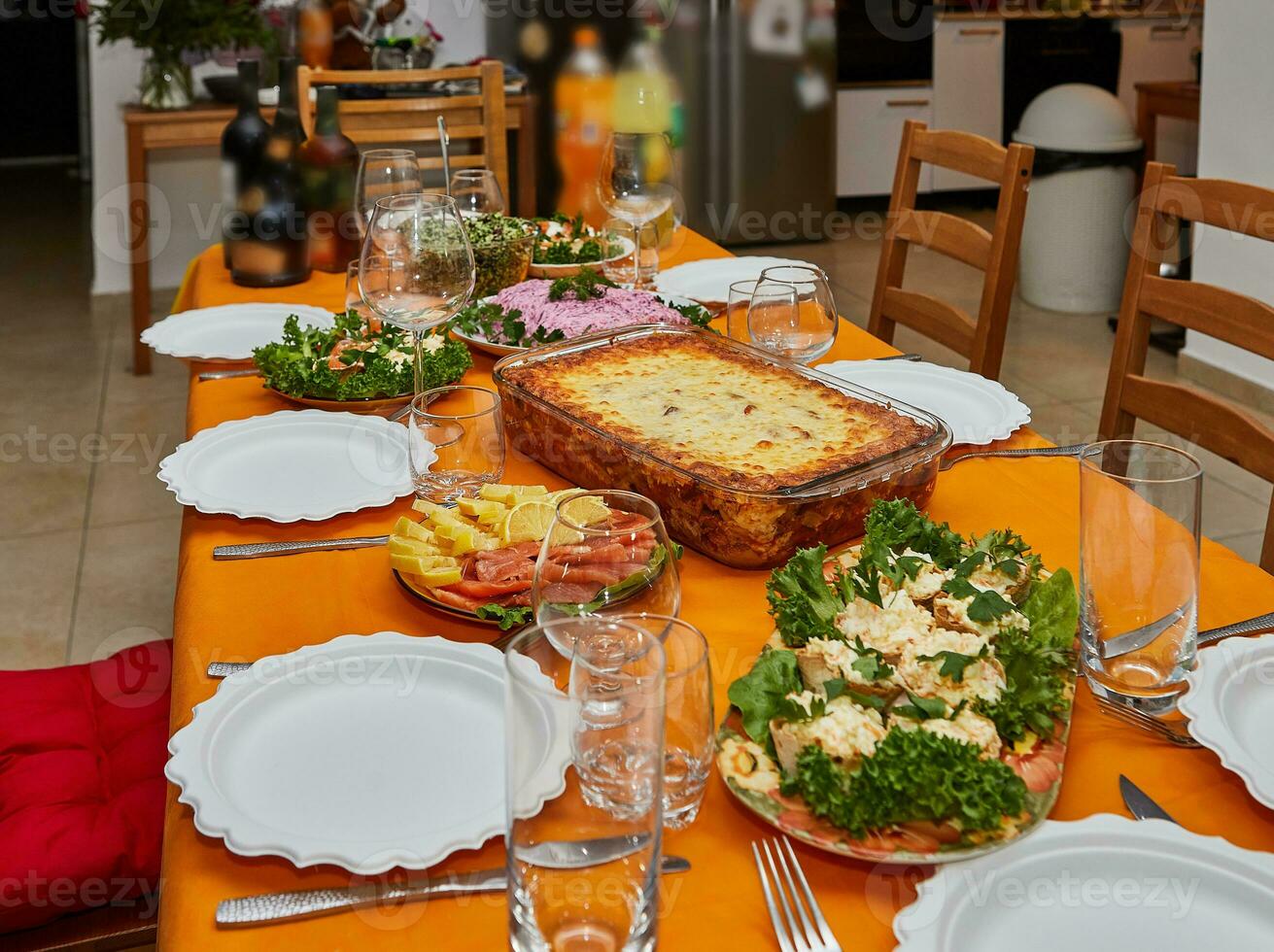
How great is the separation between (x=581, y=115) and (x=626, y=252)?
3.44 meters

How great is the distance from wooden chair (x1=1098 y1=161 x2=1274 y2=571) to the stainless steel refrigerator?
3.75m

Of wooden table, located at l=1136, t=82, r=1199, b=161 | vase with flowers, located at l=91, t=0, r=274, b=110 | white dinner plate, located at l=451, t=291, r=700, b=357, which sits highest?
vase with flowers, located at l=91, t=0, r=274, b=110

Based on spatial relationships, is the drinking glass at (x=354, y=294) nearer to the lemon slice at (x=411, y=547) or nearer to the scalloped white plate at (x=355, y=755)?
the lemon slice at (x=411, y=547)

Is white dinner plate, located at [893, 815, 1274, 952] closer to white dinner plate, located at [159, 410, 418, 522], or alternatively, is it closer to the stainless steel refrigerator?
white dinner plate, located at [159, 410, 418, 522]

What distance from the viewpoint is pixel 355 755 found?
2.89 ft

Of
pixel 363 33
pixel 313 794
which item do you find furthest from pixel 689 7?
pixel 313 794

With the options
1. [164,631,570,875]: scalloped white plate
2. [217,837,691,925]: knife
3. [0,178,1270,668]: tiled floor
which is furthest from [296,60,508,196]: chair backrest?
[217,837,691,925]: knife

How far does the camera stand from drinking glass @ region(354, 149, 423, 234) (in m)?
1.93

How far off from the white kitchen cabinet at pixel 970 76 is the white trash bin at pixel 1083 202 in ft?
4.09

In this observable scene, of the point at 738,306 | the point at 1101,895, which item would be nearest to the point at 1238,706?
the point at 1101,895

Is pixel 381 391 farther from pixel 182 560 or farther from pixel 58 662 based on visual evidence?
pixel 58 662

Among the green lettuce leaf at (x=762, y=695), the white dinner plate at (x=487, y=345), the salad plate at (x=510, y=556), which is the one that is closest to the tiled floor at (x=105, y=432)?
the white dinner plate at (x=487, y=345)

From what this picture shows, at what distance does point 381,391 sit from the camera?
1542 millimetres

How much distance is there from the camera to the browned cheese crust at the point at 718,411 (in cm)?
115
